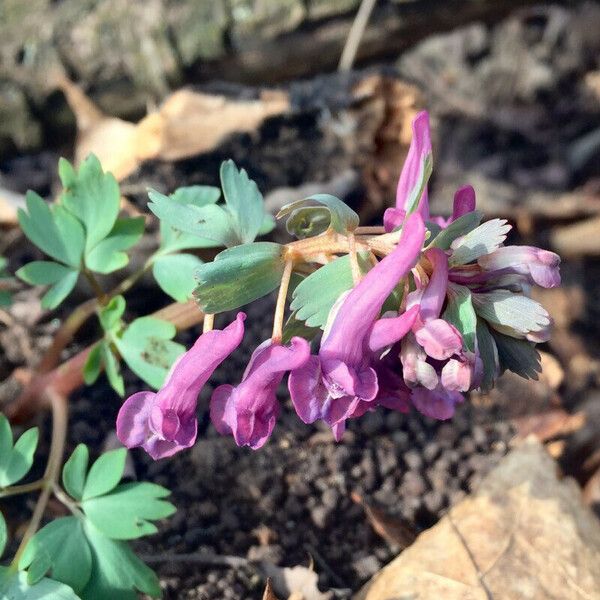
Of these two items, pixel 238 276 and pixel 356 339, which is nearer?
pixel 356 339

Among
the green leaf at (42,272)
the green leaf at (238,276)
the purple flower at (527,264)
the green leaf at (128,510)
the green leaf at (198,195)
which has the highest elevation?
the green leaf at (238,276)

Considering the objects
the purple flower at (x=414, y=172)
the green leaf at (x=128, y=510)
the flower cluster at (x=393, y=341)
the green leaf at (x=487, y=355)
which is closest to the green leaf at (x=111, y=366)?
the green leaf at (x=128, y=510)

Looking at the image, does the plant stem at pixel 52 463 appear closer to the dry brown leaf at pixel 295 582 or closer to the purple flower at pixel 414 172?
the dry brown leaf at pixel 295 582

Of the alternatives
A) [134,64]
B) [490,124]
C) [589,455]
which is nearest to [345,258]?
[589,455]

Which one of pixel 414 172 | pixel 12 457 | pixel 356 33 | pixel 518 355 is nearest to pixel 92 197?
pixel 12 457

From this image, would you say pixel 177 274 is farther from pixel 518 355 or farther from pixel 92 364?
pixel 518 355

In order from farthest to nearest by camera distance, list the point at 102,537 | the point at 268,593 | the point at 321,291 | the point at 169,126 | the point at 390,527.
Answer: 1. the point at 169,126
2. the point at 390,527
3. the point at 268,593
4. the point at 102,537
5. the point at 321,291
